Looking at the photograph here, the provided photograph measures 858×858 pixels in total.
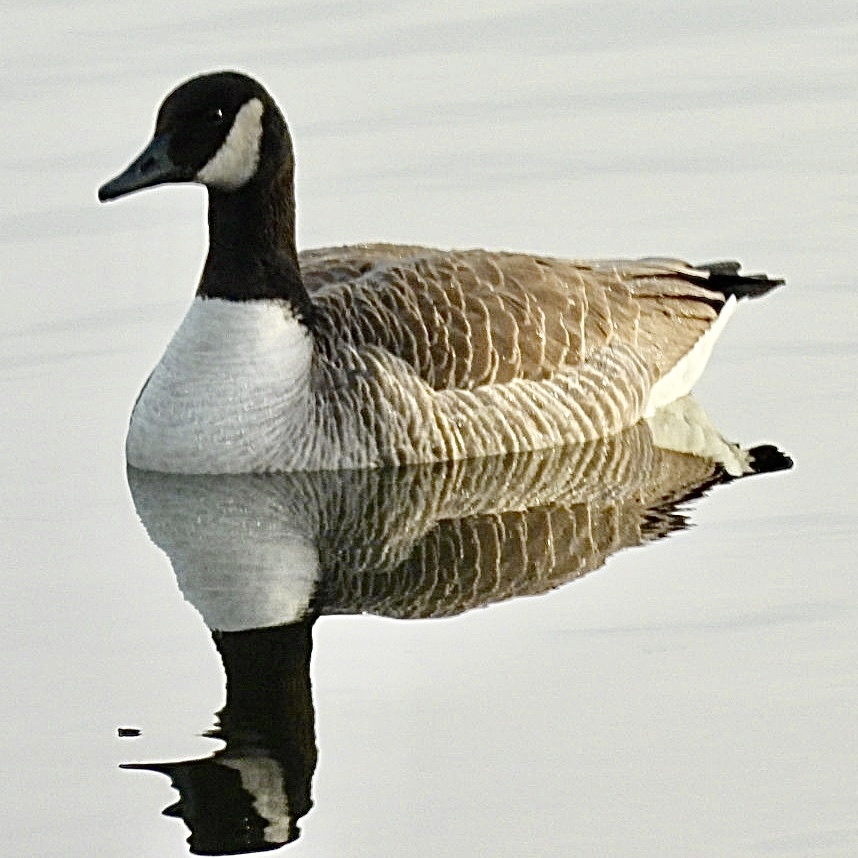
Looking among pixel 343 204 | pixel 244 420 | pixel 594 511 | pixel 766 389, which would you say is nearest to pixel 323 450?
pixel 244 420

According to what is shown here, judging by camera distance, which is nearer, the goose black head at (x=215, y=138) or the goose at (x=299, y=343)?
the goose black head at (x=215, y=138)

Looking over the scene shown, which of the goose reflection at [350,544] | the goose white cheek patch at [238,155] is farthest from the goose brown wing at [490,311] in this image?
the goose white cheek patch at [238,155]

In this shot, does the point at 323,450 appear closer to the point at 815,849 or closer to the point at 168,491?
the point at 168,491

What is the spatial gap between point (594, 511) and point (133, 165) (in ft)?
9.72

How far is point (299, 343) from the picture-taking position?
14.7 meters

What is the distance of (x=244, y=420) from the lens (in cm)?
1458

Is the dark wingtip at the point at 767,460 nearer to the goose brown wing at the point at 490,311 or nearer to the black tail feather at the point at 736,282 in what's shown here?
the goose brown wing at the point at 490,311

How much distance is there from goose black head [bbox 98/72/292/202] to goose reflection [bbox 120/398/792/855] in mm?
1588

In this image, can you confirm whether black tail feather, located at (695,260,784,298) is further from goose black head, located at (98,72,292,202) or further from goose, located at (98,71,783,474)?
goose black head, located at (98,72,292,202)

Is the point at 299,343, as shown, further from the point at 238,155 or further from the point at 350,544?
the point at 350,544

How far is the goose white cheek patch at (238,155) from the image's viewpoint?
1455 cm

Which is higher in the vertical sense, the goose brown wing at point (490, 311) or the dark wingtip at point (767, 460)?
the goose brown wing at point (490, 311)

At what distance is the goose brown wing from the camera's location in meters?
14.8

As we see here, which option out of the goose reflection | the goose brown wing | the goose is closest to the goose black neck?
the goose
